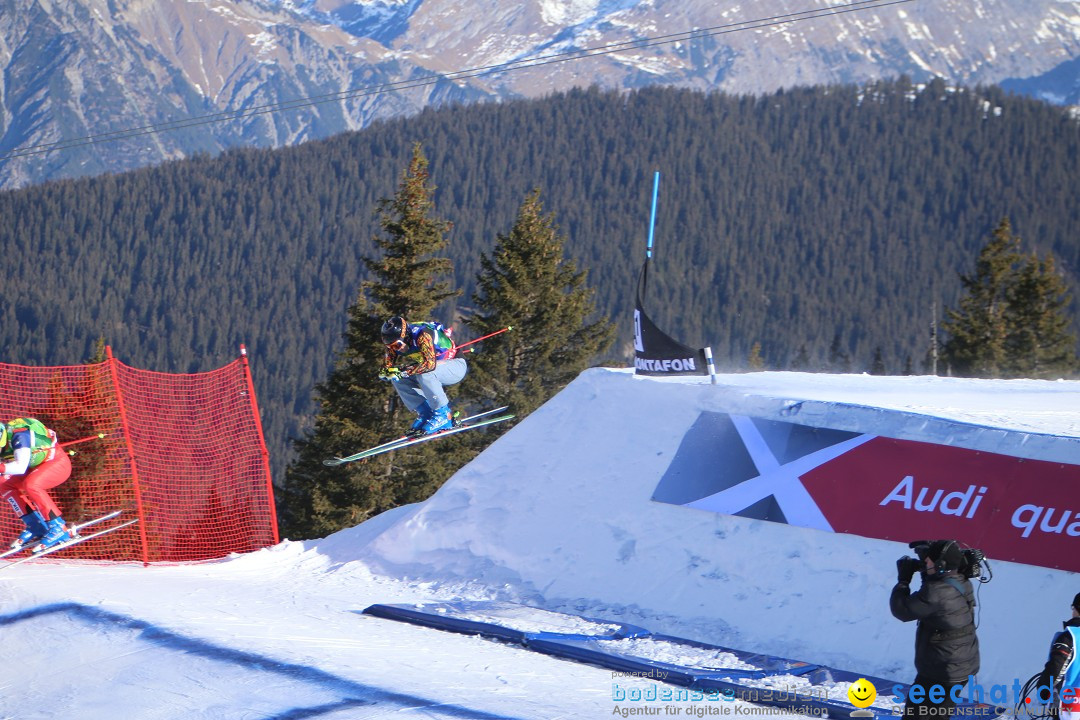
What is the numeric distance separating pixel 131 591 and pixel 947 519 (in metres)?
7.74

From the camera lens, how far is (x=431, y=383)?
13.1 m

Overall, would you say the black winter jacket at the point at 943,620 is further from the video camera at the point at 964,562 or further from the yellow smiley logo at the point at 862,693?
the yellow smiley logo at the point at 862,693

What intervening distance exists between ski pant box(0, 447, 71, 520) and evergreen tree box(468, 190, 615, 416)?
1930cm

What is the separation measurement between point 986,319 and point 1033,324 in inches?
70.8

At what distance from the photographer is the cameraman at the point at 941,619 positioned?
6574 millimetres

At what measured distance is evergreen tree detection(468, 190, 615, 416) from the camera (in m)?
31.6

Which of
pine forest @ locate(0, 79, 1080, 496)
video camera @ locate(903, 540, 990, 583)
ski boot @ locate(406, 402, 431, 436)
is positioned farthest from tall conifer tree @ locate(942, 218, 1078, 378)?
pine forest @ locate(0, 79, 1080, 496)

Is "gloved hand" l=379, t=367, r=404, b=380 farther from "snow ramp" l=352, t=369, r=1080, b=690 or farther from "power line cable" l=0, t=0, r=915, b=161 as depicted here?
"power line cable" l=0, t=0, r=915, b=161

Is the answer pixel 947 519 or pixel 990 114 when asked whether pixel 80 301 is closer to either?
pixel 990 114

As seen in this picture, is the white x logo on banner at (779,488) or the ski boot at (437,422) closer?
the white x logo on banner at (779,488)

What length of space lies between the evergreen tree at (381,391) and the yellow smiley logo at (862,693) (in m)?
18.6

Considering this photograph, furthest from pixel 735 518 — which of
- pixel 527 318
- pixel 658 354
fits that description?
pixel 527 318

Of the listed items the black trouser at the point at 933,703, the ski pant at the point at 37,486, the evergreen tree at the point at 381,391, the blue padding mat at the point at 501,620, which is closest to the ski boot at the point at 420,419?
the blue padding mat at the point at 501,620

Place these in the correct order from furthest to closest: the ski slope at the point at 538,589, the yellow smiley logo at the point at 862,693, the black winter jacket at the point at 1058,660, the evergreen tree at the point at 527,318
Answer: the evergreen tree at the point at 527,318 < the ski slope at the point at 538,589 < the yellow smiley logo at the point at 862,693 < the black winter jacket at the point at 1058,660
